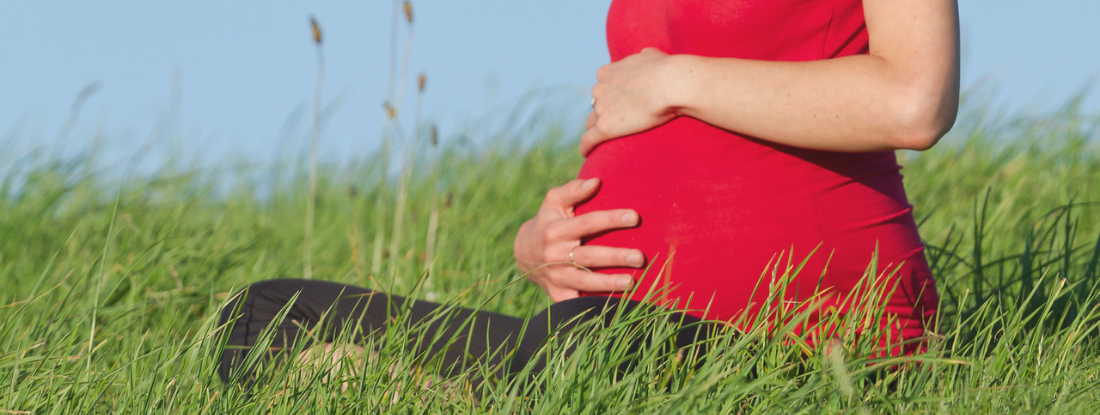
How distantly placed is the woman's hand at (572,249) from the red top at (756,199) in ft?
0.10

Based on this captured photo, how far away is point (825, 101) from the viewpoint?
1.40m

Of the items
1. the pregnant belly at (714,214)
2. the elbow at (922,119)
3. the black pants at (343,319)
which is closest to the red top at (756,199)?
the pregnant belly at (714,214)

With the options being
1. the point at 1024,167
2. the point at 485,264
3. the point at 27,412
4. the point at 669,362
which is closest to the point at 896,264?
the point at 669,362

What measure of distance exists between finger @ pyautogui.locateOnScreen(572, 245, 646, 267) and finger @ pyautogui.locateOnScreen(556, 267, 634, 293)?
0.02 meters

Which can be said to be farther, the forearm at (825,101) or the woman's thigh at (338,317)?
the woman's thigh at (338,317)

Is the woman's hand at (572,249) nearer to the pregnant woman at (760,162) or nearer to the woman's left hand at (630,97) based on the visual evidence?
the pregnant woman at (760,162)

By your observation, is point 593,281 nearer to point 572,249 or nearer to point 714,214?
point 572,249

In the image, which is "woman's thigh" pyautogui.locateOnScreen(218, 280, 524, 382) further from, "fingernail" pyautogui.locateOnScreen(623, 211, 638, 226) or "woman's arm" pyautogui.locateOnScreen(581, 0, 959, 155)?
"woman's arm" pyautogui.locateOnScreen(581, 0, 959, 155)

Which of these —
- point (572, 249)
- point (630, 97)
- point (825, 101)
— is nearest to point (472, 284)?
point (572, 249)

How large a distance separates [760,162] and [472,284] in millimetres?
591

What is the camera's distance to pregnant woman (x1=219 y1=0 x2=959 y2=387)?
1.38 m

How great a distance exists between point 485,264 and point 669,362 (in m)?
1.99

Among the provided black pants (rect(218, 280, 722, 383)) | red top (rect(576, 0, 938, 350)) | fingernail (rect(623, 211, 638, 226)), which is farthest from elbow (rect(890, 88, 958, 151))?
black pants (rect(218, 280, 722, 383))

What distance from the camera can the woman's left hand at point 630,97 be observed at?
1.51 meters
